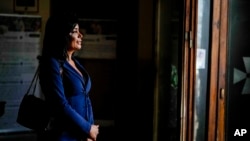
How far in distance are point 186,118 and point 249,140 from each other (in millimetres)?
833

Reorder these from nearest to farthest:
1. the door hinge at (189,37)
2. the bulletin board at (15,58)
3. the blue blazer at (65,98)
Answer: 1. the blue blazer at (65,98)
2. the door hinge at (189,37)
3. the bulletin board at (15,58)

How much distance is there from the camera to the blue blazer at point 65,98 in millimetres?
2600

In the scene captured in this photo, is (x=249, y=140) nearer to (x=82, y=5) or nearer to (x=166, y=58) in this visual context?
(x=166, y=58)

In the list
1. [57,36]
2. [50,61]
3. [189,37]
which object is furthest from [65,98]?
[189,37]

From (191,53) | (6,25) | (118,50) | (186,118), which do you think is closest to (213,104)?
(186,118)

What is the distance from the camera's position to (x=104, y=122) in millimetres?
5516

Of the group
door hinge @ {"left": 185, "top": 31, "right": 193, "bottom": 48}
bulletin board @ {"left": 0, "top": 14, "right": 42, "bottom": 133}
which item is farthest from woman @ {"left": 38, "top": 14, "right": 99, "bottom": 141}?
bulletin board @ {"left": 0, "top": 14, "right": 42, "bottom": 133}

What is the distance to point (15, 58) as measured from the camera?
5.16 m

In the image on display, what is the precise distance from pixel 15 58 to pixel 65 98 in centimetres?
275

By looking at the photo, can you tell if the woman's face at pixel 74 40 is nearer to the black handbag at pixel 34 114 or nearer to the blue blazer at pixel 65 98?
the blue blazer at pixel 65 98

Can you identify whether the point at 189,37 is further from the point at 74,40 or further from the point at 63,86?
the point at 63,86

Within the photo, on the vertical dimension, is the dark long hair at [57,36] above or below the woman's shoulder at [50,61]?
above

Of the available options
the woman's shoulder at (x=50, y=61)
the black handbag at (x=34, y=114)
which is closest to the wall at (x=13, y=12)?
the black handbag at (x=34, y=114)

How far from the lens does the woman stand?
2607 millimetres
